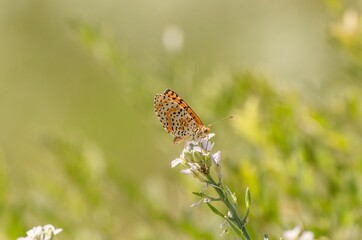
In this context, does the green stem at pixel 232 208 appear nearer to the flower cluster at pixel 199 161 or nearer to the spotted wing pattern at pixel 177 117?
the flower cluster at pixel 199 161

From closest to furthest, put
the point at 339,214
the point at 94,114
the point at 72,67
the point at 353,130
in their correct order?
the point at 339,214 → the point at 353,130 → the point at 94,114 → the point at 72,67

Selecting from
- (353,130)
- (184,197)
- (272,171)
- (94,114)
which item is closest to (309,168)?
(272,171)

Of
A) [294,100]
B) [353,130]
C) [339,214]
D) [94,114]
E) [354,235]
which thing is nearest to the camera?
[339,214]

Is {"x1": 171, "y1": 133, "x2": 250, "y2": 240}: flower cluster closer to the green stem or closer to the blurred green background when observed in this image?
the green stem

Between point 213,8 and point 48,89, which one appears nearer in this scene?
point 48,89

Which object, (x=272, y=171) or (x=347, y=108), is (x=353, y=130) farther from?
(x=272, y=171)

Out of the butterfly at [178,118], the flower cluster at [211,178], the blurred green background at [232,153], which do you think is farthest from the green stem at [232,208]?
the blurred green background at [232,153]

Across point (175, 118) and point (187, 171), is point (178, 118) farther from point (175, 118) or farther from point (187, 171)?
point (187, 171)
